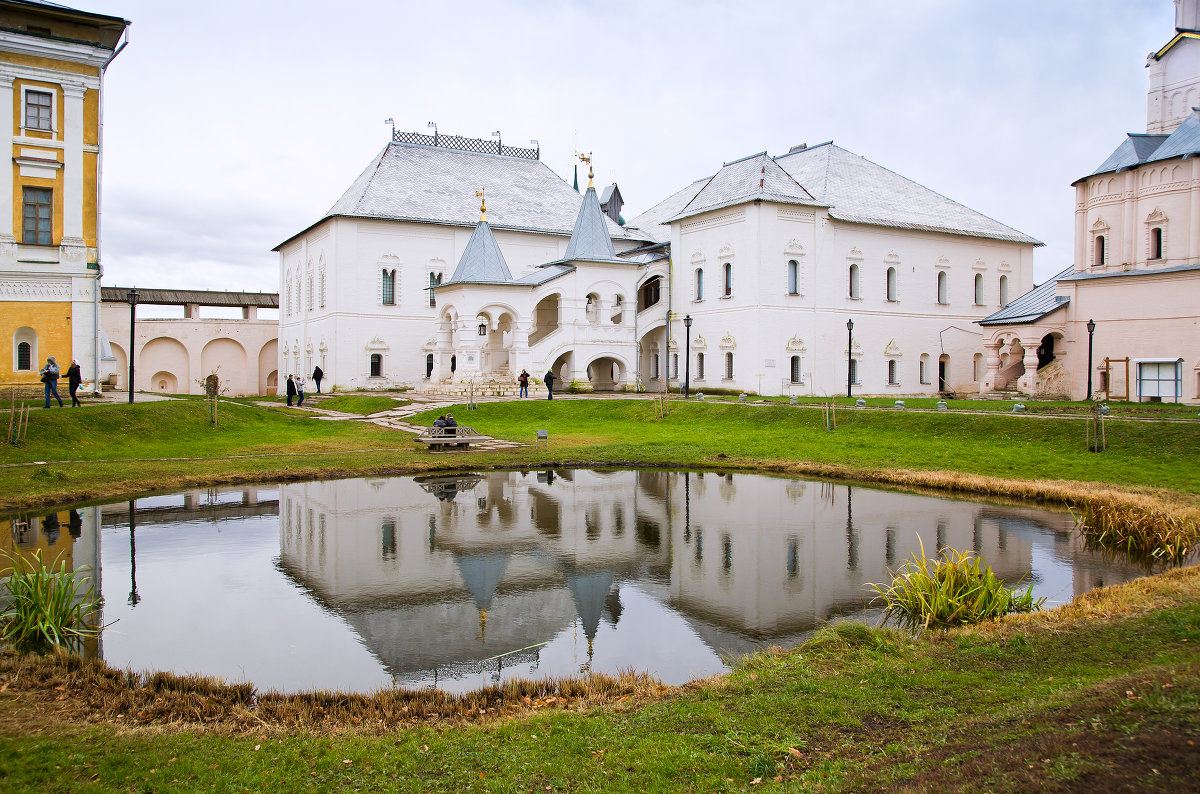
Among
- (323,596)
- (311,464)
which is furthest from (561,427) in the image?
(323,596)

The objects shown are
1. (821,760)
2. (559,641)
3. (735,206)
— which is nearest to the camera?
(821,760)

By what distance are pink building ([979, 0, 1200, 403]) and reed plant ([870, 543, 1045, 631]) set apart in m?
21.4

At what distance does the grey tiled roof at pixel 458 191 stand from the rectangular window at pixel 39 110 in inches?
607

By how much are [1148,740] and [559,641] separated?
5.73m

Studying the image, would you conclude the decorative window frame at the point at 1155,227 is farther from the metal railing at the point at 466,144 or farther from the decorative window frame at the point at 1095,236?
the metal railing at the point at 466,144

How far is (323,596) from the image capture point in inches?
416

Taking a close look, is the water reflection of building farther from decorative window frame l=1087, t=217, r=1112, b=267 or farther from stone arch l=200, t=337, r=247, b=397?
stone arch l=200, t=337, r=247, b=397

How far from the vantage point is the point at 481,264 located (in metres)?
37.8

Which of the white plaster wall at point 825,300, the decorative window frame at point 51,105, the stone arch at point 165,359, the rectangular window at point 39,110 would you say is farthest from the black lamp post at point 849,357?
the stone arch at point 165,359

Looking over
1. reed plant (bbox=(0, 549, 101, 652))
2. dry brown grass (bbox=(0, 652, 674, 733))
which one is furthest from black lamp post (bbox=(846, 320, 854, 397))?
reed plant (bbox=(0, 549, 101, 652))

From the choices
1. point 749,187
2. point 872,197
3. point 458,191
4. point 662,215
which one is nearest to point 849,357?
point 749,187

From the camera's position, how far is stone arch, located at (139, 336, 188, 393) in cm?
4859

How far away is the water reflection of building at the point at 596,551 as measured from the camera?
31.7ft

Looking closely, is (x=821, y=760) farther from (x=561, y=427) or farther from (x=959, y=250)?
(x=959, y=250)
